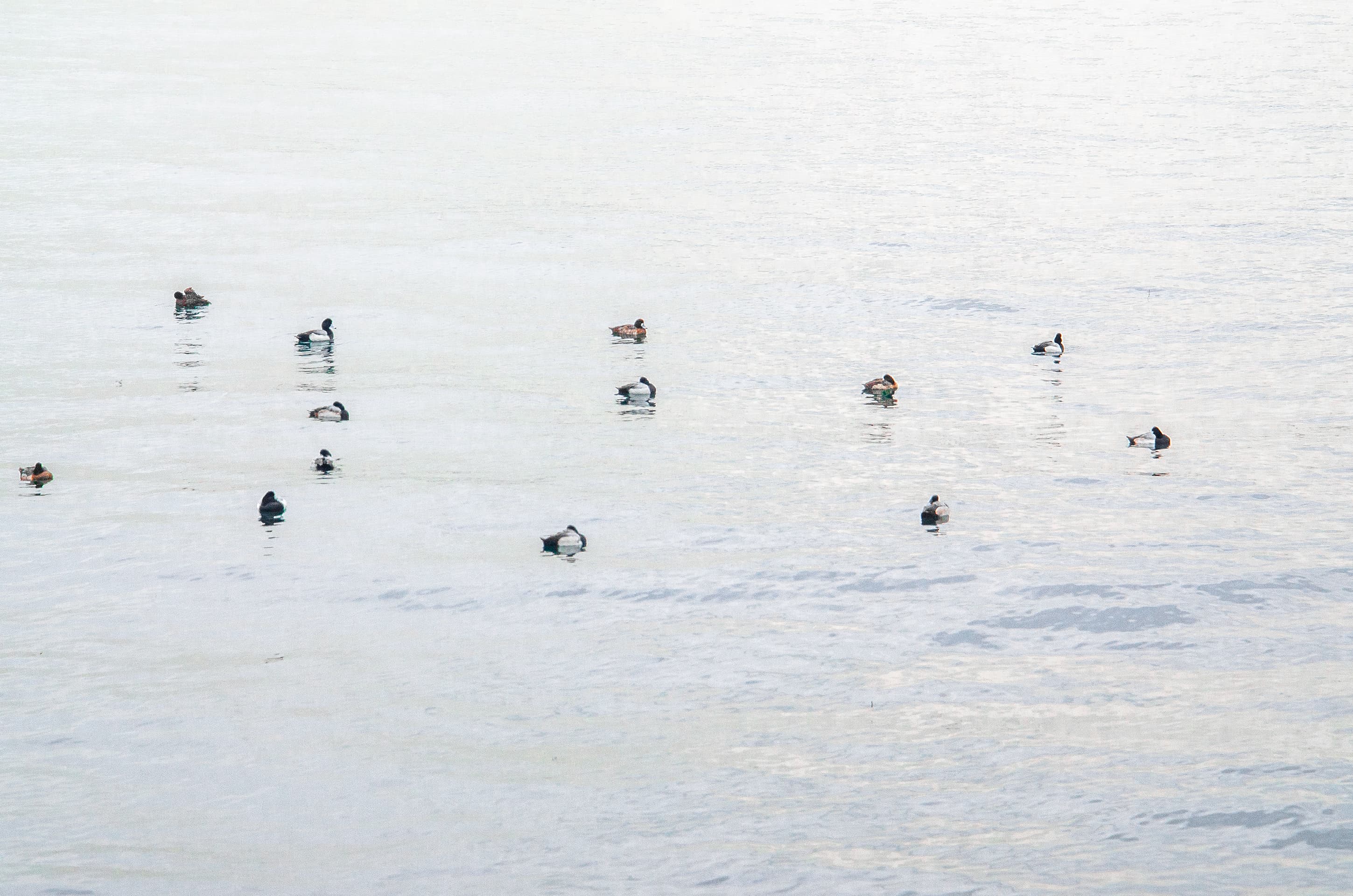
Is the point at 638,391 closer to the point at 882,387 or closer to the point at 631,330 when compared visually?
the point at 631,330

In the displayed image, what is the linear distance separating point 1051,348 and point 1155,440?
7316 mm

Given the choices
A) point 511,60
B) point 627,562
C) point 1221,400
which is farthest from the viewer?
point 511,60

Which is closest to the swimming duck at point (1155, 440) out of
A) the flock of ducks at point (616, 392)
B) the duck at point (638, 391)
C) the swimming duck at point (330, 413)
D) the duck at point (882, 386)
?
the flock of ducks at point (616, 392)

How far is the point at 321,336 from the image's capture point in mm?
40594

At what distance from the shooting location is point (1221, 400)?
36.0 m

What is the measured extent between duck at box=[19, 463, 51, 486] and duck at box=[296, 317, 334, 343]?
10901 mm

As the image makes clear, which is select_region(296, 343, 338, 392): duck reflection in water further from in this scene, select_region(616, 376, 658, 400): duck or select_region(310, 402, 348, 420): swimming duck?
select_region(616, 376, 658, 400): duck

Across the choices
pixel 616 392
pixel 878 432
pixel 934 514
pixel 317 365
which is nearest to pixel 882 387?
pixel 878 432

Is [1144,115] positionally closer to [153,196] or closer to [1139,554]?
[153,196]

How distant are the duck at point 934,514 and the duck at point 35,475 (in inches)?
704

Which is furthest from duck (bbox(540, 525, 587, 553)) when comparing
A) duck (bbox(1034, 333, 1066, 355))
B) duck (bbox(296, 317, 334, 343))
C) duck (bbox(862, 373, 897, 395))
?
duck (bbox(1034, 333, 1066, 355))

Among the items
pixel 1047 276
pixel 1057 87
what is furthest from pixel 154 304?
pixel 1057 87

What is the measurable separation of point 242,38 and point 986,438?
9691 centimetres

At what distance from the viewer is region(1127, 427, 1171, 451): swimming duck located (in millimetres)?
32469
